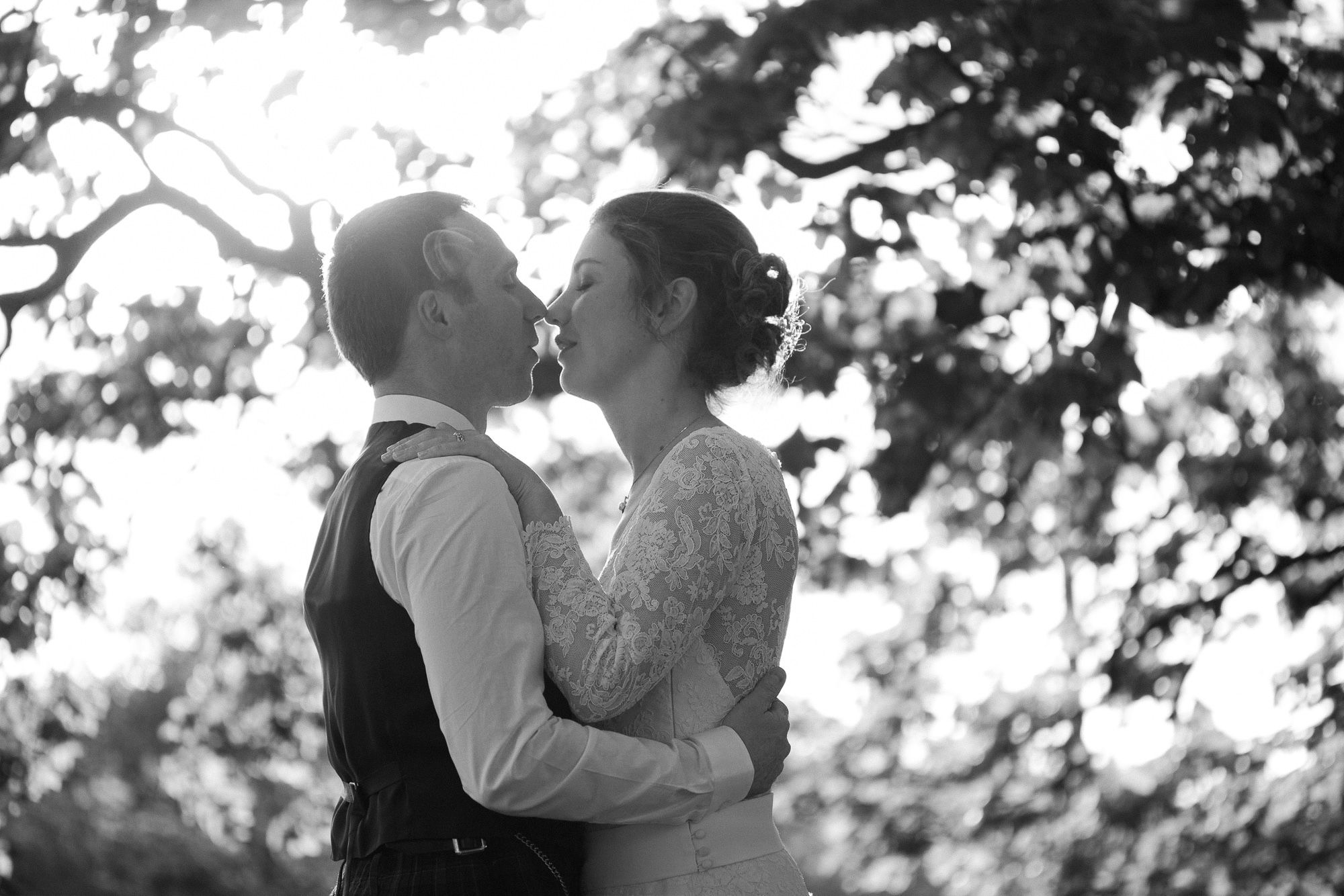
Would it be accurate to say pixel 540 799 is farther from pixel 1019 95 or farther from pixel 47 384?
pixel 47 384

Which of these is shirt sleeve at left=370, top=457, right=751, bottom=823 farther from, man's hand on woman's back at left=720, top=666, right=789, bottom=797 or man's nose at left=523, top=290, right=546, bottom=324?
man's nose at left=523, top=290, right=546, bottom=324

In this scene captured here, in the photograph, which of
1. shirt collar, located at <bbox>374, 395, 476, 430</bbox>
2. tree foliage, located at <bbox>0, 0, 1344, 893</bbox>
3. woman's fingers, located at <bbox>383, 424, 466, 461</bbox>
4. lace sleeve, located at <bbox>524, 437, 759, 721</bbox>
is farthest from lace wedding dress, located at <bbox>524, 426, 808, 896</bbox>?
tree foliage, located at <bbox>0, 0, 1344, 893</bbox>

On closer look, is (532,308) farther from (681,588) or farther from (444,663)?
(444,663)

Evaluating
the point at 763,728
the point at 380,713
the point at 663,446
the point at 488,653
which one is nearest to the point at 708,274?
the point at 663,446

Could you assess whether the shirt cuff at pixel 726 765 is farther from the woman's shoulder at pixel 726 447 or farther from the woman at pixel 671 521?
the woman's shoulder at pixel 726 447

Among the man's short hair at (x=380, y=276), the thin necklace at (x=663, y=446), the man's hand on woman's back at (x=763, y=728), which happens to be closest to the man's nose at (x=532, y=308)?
the man's short hair at (x=380, y=276)

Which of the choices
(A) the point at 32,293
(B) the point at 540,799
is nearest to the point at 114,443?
(A) the point at 32,293

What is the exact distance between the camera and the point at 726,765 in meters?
2.97

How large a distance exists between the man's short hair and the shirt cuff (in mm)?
979

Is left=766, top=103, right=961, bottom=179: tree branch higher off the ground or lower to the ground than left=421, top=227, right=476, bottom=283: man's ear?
higher

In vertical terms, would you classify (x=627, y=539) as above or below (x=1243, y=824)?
below

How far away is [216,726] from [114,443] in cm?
615

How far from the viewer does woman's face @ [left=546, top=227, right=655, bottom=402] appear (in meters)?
3.37

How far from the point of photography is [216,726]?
15.2 metres
